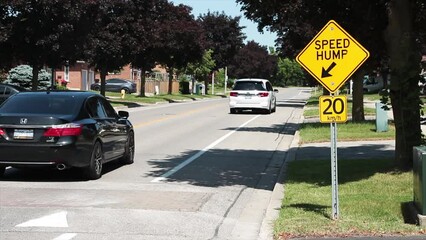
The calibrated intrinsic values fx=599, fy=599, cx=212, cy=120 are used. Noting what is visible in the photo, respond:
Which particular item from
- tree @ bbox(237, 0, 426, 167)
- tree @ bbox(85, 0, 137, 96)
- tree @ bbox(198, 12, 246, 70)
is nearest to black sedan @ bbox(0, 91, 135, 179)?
tree @ bbox(237, 0, 426, 167)

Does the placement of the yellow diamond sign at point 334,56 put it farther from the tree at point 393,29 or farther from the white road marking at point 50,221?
the white road marking at point 50,221

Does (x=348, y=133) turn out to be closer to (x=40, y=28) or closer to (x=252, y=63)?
(x=40, y=28)

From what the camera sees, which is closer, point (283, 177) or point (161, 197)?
point (161, 197)

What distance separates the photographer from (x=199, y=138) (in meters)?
19.0

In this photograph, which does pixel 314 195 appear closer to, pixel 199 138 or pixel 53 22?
pixel 199 138

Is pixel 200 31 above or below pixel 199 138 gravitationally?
above

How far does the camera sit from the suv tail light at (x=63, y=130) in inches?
395

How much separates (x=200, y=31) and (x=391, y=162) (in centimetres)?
4227

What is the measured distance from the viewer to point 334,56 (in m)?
7.44

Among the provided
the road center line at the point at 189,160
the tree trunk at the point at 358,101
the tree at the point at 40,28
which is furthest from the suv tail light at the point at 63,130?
the tree at the point at 40,28

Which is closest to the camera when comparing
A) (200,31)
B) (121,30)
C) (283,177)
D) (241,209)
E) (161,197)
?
(241,209)

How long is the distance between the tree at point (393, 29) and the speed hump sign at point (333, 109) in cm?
276

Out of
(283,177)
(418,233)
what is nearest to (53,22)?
(283,177)

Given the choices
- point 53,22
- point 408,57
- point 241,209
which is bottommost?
point 241,209
